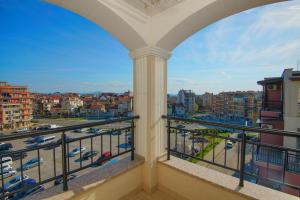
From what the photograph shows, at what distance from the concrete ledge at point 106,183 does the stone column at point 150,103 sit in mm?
173

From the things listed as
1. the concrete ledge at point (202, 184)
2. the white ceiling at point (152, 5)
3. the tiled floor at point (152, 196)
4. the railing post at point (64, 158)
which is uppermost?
the white ceiling at point (152, 5)

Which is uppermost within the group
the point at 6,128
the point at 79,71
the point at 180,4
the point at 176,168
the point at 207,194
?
the point at 79,71

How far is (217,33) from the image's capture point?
2.80 meters

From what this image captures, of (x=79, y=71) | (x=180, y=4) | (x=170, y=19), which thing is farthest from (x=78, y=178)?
(x=79, y=71)

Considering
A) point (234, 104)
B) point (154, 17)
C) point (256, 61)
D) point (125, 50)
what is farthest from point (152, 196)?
point (234, 104)

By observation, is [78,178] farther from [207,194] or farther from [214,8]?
[214,8]

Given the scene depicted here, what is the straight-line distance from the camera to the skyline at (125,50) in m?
2.40

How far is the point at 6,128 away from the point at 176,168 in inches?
563

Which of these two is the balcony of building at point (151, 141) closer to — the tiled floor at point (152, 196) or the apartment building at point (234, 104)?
Answer: the tiled floor at point (152, 196)

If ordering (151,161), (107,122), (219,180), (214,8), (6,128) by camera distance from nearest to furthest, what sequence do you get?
(214,8), (219,180), (107,122), (151,161), (6,128)

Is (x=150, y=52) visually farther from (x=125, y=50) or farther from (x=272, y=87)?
(x=272, y=87)

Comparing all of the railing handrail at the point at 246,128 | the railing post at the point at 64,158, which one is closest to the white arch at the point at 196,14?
the railing handrail at the point at 246,128

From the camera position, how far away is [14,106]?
12.9 meters

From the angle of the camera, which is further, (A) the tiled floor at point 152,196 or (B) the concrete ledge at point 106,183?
(A) the tiled floor at point 152,196
